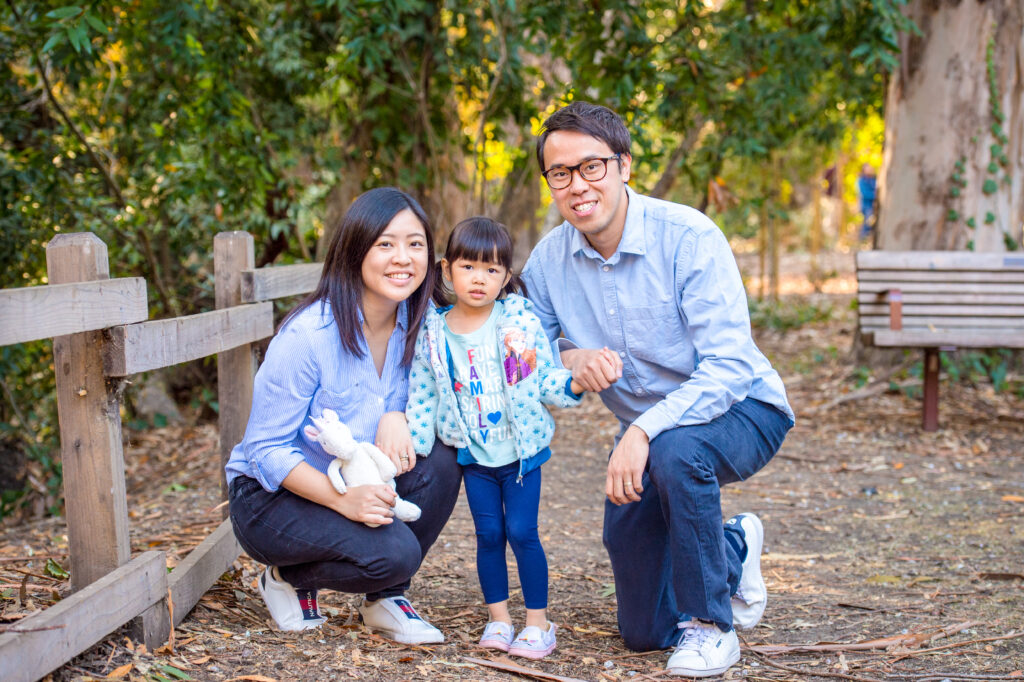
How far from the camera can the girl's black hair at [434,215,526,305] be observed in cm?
280

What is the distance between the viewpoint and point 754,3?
22.0ft

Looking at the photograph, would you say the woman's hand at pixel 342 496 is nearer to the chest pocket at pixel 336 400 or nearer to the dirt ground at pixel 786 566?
the chest pocket at pixel 336 400

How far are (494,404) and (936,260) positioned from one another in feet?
15.0

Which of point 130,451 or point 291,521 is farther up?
point 291,521

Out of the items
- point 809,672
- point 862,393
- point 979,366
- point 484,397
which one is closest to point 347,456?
point 484,397

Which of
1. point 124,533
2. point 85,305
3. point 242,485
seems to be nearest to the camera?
point 85,305

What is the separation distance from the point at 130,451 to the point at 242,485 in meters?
4.31

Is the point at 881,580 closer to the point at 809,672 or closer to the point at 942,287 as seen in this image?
the point at 809,672

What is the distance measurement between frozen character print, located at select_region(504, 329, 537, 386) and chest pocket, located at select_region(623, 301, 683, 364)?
37cm

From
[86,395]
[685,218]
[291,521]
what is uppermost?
[685,218]

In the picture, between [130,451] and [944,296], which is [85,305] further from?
[944,296]

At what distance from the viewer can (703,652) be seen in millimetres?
2707

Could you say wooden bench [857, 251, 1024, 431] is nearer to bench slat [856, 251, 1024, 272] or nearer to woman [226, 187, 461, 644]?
bench slat [856, 251, 1024, 272]

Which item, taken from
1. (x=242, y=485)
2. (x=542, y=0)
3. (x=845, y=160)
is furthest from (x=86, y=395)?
(x=845, y=160)
